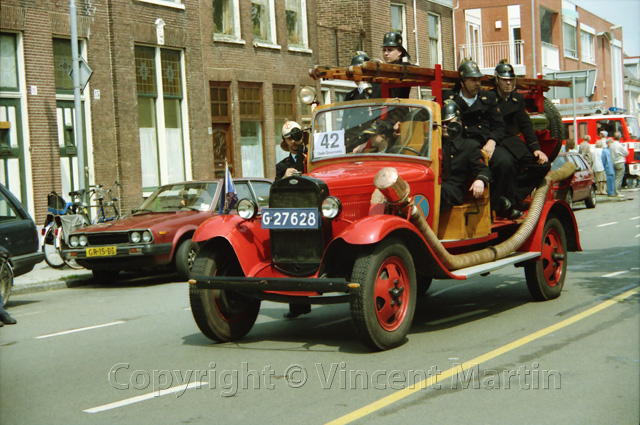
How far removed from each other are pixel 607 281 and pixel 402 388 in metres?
5.96

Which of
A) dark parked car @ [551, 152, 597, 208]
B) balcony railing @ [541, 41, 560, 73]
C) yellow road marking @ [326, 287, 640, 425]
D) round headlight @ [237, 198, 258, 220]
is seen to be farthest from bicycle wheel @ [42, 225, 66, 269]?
balcony railing @ [541, 41, 560, 73]

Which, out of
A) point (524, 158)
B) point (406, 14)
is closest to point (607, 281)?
point (524, 158)

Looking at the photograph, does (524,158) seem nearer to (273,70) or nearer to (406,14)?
(273,70)

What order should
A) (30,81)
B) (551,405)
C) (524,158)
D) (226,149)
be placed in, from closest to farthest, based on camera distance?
1. (551,405)
2. (524,158)
3. (30,81)
4. (226,149)

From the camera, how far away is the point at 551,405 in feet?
18.2

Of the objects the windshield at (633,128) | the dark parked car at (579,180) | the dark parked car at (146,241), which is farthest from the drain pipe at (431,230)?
the windshield at (633,128)

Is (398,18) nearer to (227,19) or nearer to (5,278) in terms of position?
(227,19)

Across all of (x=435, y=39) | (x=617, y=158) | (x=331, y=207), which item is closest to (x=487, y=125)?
(x=331, y=207)

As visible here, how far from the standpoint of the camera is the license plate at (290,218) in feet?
24.8

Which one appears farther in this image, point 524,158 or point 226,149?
point 226,149

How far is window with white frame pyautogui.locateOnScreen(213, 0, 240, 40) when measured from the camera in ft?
84.7

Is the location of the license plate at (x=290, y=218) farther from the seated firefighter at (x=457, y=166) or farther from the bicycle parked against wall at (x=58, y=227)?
the bicycle parked against wall at (x=58, y=227)

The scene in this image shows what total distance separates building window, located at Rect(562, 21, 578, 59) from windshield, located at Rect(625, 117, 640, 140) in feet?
62.5

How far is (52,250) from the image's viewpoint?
15953 mm
